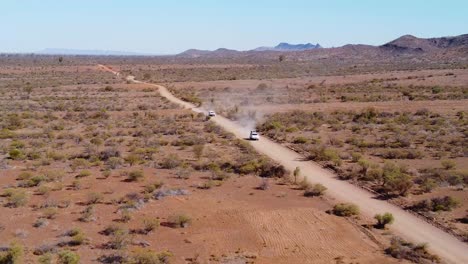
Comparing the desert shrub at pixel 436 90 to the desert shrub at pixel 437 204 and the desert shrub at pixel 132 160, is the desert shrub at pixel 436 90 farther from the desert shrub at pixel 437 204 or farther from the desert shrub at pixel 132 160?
the desert shrub at pixel 132 160

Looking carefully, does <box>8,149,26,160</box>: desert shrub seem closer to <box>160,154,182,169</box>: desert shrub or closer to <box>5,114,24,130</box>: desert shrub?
<box>160,154,182,169</box>: desert shrub

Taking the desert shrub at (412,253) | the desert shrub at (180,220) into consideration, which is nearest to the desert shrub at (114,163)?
the desert shrub at (180,220)

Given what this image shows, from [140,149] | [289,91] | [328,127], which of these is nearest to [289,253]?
[140,149]

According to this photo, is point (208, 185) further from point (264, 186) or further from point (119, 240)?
point (119, 240)

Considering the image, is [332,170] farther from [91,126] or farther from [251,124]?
[91,126]

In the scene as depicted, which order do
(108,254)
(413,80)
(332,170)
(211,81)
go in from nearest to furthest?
(108,254) → (332,170) → (413,80) → (211,81)

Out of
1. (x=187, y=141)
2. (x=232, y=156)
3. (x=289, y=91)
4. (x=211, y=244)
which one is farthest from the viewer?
(x=289, y=91)
